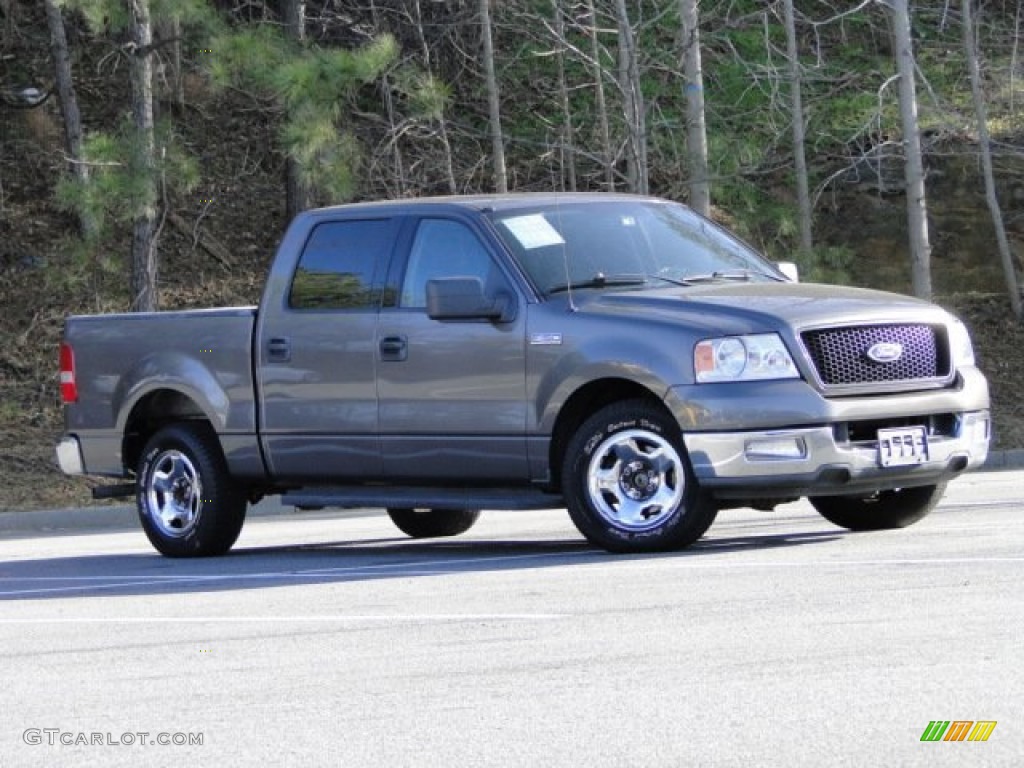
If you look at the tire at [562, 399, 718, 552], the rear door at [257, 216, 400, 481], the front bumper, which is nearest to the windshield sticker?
the rear door at [257, 216, 400, 481]

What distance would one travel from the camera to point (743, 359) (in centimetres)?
1030

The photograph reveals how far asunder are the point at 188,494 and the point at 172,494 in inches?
4.7

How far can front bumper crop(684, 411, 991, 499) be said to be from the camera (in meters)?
10.2

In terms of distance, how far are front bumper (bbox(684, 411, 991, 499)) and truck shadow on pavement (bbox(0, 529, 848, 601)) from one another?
43 centimetres

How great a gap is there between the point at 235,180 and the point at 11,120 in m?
3.47

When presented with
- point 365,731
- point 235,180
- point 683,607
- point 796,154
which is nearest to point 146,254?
point 235,180

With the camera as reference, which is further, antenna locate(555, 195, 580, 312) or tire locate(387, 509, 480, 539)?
tire locate(387, 509, 480, 539)

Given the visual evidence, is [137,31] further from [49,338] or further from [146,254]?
[49,338]

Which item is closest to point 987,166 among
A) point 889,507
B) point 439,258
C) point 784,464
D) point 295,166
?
point 295,166

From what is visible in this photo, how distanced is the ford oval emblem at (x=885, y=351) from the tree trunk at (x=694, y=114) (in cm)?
1289

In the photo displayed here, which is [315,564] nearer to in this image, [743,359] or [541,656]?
[743,359]

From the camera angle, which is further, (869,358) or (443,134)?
(443,134)

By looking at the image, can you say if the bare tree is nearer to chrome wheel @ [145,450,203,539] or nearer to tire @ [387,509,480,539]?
tire @ [387,509,480,539]

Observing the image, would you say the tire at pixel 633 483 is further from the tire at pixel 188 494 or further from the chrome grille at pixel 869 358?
the tire at pixel 188 494
